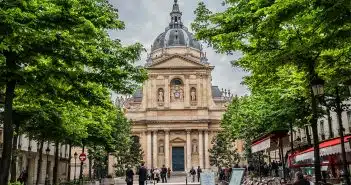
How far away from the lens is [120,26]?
56.3ft

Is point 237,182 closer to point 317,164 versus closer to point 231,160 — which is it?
point 317,164

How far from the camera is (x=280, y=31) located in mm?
13750

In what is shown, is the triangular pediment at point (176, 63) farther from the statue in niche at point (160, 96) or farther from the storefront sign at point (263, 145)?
the storefront sign at point (263, 145)

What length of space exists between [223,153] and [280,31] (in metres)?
49.9

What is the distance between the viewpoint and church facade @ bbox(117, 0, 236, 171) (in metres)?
71.5

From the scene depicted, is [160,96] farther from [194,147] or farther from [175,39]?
[175,39]

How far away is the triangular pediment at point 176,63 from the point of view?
73.7 metres

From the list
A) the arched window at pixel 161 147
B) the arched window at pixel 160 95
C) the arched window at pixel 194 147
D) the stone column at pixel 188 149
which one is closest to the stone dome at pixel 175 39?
the arched window at pixel 160 95

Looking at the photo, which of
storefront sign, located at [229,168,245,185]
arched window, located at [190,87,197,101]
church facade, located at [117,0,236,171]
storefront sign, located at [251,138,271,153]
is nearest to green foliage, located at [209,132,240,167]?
church facade, located at [117,0,236,171]

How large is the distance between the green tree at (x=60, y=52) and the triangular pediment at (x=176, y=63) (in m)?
56.3

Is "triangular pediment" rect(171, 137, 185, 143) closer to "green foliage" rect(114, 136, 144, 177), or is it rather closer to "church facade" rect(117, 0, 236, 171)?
"church facade" rect(117, 0, 236, 171)

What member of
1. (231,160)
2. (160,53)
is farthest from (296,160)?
(160,53)

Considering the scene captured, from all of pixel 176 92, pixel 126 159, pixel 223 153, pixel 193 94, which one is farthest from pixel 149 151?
pixel 223 153

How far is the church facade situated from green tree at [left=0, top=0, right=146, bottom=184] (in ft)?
181
